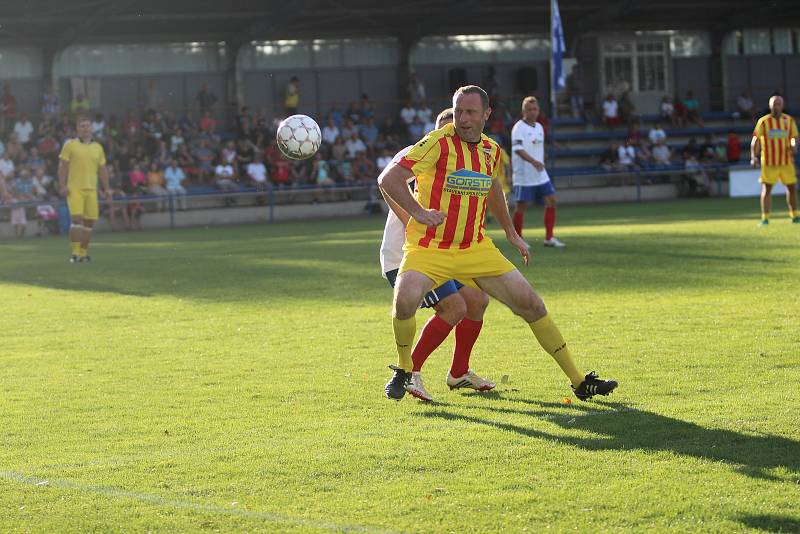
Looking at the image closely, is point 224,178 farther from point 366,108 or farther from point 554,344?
point 554,344

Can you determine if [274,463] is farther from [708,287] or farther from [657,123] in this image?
[657,123]

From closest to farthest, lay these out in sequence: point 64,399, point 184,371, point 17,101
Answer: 1. point 64,399
2. point 184,371
3. point 17,101

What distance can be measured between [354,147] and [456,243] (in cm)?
2876

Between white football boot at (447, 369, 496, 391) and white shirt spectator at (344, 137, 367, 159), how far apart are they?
92.5ft

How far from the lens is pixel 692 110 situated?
41312 mm

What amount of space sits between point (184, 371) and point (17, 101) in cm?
3062

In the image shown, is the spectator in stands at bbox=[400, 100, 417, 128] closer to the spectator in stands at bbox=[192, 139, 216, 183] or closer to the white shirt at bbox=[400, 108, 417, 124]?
the white shirt at bbox=[400, 108, 417, 124]

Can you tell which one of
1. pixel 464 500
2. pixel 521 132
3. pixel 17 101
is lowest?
pixel 464 500

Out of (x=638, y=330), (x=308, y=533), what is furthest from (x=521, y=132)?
(x=308, y=533)

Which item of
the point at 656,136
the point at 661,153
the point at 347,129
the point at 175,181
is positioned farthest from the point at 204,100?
the point at 661,153

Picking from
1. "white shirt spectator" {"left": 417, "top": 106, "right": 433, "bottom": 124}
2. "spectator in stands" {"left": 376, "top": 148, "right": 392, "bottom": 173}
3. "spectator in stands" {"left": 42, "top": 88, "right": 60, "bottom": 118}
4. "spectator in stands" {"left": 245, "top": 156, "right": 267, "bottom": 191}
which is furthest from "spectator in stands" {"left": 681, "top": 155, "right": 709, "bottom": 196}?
"spectator in stands" {"left": 42, "top": 88, "right": 60, "bottom": 118}

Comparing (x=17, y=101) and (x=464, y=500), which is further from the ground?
(x=17, y=101)

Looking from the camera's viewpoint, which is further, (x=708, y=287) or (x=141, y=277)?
(x=141, y=277)

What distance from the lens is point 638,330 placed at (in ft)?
34.7
